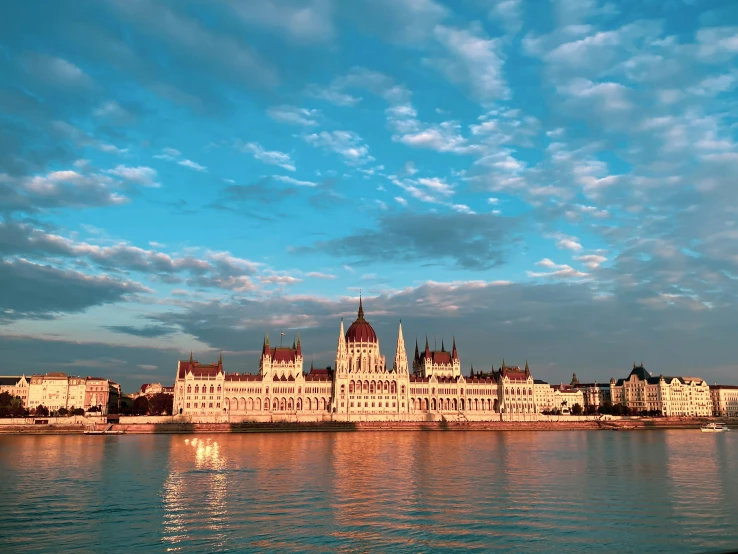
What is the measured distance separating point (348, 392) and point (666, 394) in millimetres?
78500

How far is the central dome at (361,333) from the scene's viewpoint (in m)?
132

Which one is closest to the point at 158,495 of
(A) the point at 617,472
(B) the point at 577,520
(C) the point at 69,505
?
(C) the point at 69,505

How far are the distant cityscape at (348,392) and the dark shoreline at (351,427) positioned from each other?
7695mm

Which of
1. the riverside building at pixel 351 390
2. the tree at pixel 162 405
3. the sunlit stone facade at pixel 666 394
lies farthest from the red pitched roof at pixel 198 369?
the sunlit stone facade at pixel 666 394

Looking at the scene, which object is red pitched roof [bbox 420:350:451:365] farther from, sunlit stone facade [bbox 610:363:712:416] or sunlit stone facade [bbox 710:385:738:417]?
sunlit stone facade [bbox 710:385:738:417]

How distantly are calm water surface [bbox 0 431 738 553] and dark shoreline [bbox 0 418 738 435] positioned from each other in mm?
46119

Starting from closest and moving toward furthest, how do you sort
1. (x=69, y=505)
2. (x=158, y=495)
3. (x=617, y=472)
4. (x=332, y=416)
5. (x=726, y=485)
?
(x=69, y=505) < (x=158, y=495) < (x=726, y=485) < (x=617, y=472) < (x=332, y=416)

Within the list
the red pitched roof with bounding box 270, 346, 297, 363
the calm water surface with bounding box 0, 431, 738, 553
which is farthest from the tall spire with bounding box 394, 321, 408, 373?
the calm water surface with bounding box 0, 431, 738, 553

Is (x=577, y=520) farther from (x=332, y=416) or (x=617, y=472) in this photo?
(x=332, y=416)

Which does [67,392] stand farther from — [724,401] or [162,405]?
[724,401]

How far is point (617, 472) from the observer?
43.2 m

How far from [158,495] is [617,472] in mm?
29072

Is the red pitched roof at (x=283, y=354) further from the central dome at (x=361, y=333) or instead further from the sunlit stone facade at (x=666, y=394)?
the sunlit stone facade at (x=666, y=394)

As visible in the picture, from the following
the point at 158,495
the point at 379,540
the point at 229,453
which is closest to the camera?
the point at 379,540
